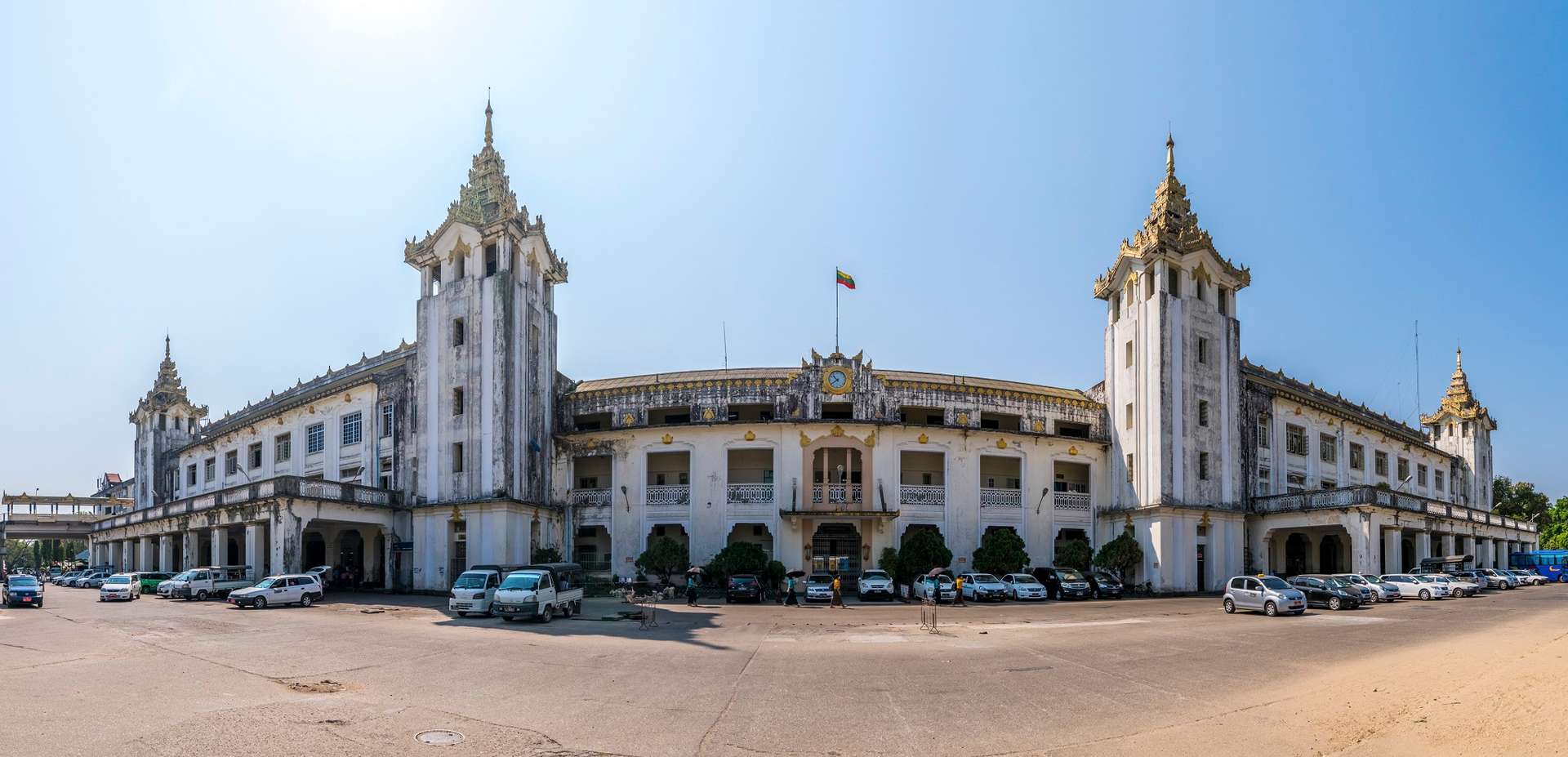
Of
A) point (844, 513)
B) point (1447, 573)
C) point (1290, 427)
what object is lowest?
point (1447, 573)

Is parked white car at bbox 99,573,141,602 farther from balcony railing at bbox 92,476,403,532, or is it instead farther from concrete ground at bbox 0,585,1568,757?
concrete ground at bbox 0,585,1568,757

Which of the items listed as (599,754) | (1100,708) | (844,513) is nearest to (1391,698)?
(1100,708)

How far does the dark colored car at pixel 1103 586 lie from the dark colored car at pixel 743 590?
15.4 m

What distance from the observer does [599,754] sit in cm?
1155

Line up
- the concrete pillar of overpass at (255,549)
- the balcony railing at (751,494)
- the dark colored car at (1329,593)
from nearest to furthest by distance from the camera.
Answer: the dark colored car at (1329,593) → the concrete pillar of overpass at (255,549) → the balcony railing at (751,494)

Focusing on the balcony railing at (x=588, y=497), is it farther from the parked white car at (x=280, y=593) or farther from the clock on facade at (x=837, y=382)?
the parked white car at (x=280, y=593)

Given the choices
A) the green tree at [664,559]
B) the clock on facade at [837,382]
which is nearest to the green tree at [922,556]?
the clock on facade at [837,382]

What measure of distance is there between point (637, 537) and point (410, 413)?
13.7 m

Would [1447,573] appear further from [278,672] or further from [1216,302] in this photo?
[278,672]

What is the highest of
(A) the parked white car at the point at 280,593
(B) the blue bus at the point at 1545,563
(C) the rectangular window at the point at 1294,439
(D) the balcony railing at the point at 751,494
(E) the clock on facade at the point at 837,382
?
(E) the clock on facade at the point at 837,382

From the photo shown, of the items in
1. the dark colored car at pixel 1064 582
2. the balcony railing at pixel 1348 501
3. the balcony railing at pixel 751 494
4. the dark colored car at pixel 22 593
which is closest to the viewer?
the dark colored car at pixel 22 593

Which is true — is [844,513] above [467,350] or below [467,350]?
below

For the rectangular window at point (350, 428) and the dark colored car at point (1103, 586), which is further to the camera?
the rectangular window at point (350, 428)

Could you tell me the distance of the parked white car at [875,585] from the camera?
42.8 meters
